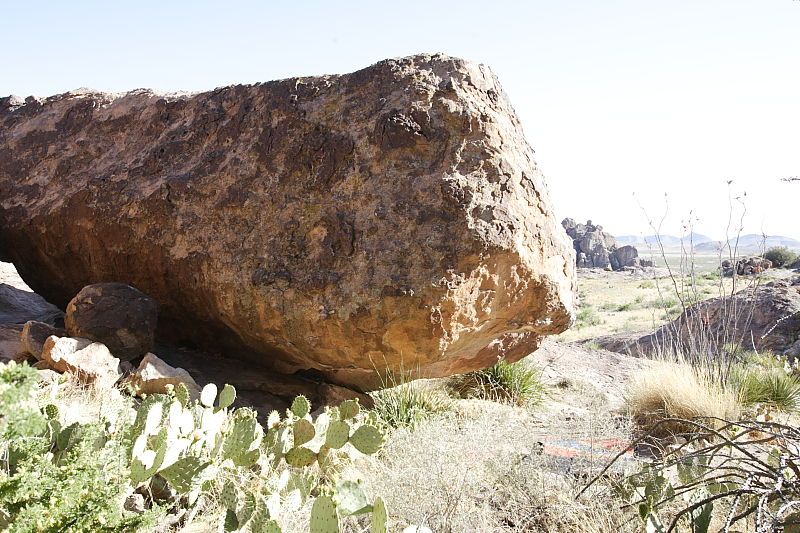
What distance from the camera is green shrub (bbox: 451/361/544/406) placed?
22.0 feet

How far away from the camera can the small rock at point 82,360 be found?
4.24 meters

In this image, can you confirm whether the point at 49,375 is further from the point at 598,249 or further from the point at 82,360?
the point at 598,249

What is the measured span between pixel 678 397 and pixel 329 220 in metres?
3.55

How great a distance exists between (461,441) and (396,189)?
161cm

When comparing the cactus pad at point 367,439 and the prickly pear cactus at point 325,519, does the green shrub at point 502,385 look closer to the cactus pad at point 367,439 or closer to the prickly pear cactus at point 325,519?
the cactus pad at point 367,439

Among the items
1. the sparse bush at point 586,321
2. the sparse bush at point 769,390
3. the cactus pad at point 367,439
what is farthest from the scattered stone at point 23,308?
the sparse bush at point 586,321

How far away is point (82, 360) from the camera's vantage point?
4.31m

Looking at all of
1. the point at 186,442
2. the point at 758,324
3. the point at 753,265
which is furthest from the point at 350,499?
the point at 758,324

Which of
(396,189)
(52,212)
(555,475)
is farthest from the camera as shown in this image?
(52,212)

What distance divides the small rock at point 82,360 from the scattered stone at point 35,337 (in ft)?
0.83

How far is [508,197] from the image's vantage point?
174 inches

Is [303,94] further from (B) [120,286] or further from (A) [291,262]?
(B) [120,286]

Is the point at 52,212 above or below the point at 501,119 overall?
below

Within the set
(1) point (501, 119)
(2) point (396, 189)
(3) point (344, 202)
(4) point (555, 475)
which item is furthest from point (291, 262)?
(4) point (555, 475)
